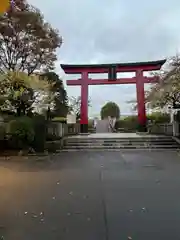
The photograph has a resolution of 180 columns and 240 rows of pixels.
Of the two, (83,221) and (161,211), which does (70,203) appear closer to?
(83,221)

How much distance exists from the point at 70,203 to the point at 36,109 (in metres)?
14.3

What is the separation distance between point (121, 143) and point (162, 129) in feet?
15.5

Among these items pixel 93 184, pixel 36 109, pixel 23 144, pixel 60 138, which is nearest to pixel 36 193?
pixel 93 184

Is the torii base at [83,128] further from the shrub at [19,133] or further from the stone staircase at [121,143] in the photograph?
the shrub at [19,133]

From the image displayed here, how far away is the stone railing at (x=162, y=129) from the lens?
1812cm

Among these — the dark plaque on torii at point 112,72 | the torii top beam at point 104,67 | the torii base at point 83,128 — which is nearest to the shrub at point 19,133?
the torii base at point 83,128

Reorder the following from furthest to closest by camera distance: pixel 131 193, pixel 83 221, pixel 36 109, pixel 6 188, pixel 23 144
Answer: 1. pixel 36 109
2. pixel 23 144
3. pixel 6 188
4. pixel 131 193
5. pixel 83 221

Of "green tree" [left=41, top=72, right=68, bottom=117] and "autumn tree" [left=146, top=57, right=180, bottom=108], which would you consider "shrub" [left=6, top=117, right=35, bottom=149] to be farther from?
"green tree" [left=41, top=72, right=68, bottom=117]

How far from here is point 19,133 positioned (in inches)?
552

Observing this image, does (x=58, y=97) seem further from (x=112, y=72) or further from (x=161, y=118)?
(x=161, y=118)

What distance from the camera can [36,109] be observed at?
19.2m

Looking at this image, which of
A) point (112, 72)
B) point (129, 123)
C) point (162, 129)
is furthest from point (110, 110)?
point (162, 129)

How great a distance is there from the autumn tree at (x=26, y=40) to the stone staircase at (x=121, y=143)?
6.78 metres

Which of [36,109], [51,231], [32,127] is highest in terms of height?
[36,109]
